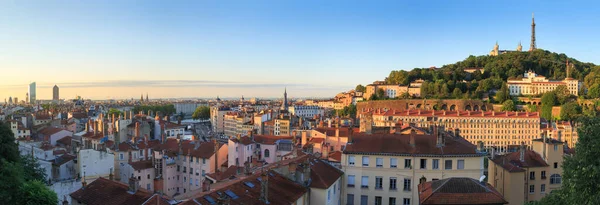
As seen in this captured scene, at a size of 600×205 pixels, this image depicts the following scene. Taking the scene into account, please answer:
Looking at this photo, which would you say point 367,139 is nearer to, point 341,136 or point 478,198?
point 478,198

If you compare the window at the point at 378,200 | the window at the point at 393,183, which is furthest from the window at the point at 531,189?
the window at the point at 378,200

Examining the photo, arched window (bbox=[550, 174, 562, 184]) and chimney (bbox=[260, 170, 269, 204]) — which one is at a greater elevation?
chimney (bbox=[260, 170, 269, 204])

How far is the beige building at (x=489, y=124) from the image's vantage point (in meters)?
82.2

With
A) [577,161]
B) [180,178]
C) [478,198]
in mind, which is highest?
[577,161]

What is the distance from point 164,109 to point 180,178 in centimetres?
11526

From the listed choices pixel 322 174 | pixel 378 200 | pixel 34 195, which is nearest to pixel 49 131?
pixel 34 195

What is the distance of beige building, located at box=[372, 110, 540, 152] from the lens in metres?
82.2

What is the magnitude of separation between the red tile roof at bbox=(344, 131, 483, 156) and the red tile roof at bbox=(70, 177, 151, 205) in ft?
35.6

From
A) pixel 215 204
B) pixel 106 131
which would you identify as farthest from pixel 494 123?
pixel 215 204

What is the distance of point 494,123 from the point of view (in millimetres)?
83562

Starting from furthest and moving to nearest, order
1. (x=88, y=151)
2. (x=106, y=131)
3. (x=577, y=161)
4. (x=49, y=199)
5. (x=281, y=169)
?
(x=106, y=131), (x=88, y=151), (x=281, y=169), (x=49, y=199), (x=577, y=161)

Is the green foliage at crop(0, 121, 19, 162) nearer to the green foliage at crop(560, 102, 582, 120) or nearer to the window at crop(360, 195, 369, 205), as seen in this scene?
the window at crop(360, 195, 369, 205)

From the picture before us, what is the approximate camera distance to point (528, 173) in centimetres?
2836

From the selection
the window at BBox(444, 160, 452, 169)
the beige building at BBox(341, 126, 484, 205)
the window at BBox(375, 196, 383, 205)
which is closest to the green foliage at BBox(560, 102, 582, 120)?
the beige building at BBox(341, 126, 484, 205)
